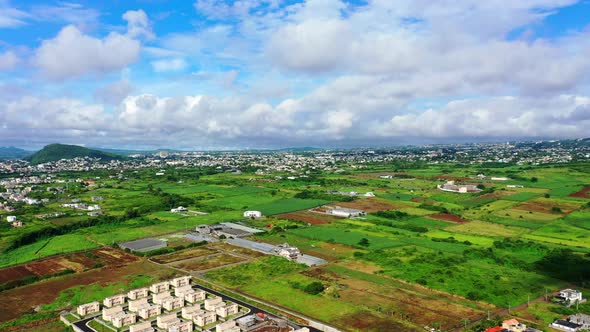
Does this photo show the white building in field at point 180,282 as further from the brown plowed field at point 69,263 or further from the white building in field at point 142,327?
the brown plowed field at point 69,263

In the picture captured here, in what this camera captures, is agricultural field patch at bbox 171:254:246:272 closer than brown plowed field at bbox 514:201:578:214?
Yes

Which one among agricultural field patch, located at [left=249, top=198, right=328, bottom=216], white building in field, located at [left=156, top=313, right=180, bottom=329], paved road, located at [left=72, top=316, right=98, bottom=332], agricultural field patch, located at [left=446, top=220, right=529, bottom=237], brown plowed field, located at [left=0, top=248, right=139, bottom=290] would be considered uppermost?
agricultural field patch, located at [left=249, top=198, right=328, bottom=216]

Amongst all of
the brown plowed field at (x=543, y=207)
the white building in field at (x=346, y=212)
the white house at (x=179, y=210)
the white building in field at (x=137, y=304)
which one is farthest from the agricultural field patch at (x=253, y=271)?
the brown plowed field at (x=543, y=207)

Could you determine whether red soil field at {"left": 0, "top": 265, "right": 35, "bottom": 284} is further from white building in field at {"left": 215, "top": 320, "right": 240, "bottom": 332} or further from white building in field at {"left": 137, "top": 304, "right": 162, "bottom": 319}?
white building in field at {"left": 215, "top": 320, "right": 240, "bottom": 332}

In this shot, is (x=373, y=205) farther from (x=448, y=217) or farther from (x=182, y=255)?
(x=182, y=255)

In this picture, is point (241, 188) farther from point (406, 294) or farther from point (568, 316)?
point (568, 316)

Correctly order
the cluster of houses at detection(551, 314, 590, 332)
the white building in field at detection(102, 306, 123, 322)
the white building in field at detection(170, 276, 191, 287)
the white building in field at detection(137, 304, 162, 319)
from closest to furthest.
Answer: the cluster of houses at detection(551, 314, 590, 332), the white building in field at detection(102, 306, 123, 322), the white building in field at detection(137, 304, 162, 319), the white building in field at detection(170, 276, 191, 287)

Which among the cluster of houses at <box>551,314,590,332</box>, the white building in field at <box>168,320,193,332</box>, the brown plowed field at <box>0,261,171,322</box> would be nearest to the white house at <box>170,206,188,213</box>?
the brown plowed field at <box>0,261,171,322</box>
